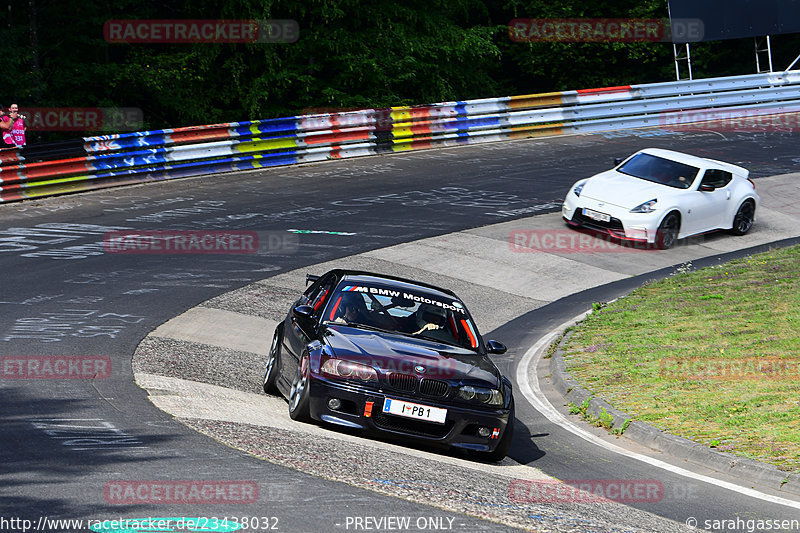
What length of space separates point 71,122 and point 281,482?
21522mm

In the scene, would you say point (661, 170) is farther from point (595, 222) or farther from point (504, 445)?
point (504, 445)

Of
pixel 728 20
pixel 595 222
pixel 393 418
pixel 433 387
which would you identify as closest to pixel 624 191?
pixel 595 222

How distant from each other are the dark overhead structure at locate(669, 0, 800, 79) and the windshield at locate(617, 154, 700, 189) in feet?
50.6

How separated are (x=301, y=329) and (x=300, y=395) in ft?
3.35

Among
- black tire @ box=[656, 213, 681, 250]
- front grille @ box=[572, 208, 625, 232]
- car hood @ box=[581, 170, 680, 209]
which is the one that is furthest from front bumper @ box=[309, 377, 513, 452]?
black tire @ box=[656, 213, 681, 250]

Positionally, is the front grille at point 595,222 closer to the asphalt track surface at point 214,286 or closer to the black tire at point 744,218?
the asphalt track surface at point 214,286

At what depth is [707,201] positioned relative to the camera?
63.6 feet

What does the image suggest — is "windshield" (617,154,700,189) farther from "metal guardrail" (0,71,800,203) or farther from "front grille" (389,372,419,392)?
"front grille" (389,372,419,392)

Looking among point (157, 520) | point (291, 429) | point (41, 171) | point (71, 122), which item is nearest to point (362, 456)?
point (291, 429)

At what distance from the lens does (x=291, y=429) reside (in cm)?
833

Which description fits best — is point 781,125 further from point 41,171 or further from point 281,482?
point 281,482

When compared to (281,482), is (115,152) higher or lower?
higher

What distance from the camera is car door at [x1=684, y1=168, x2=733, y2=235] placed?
19109mm

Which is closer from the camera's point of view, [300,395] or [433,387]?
[433,387]
